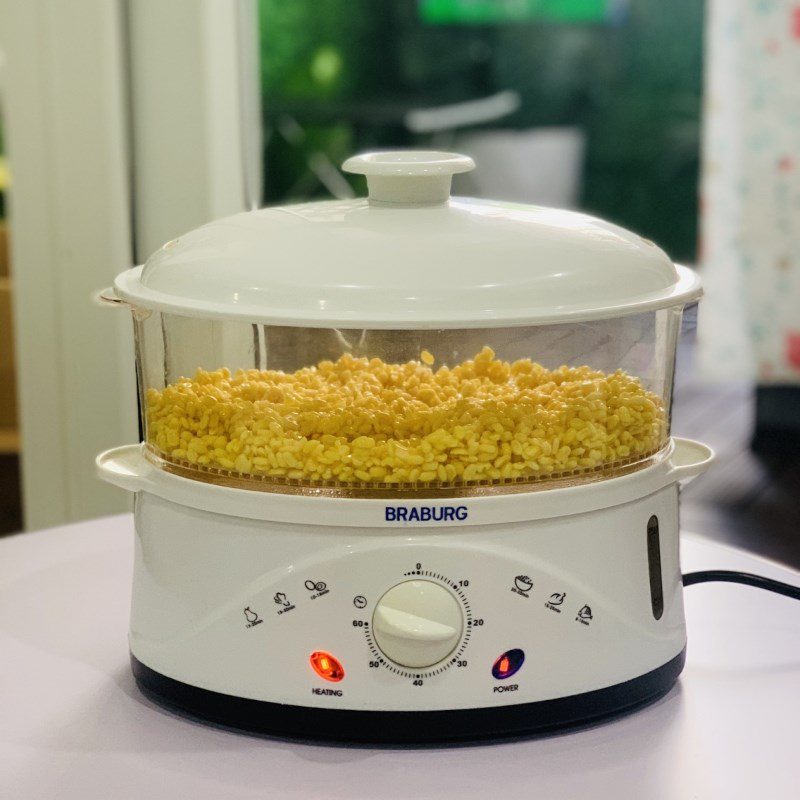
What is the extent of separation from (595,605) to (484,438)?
0.12 meters

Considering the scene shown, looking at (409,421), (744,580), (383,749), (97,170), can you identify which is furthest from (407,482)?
(97,170)

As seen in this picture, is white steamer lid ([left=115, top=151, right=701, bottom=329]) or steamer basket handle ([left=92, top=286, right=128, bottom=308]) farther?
Answer: steamer basket handle ([left=92, top=286, right=128, bottom=308])

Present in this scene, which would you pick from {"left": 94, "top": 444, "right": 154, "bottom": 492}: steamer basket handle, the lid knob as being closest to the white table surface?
{"left": 94, "top": 444, "right": 154, "bottom": 492}: steamer basket handle

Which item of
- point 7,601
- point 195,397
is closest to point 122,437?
point 7,601

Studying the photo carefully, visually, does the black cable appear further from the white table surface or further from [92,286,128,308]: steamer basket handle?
[92,286,128,308]: steamer basket handle

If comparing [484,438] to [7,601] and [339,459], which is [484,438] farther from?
[7,601]

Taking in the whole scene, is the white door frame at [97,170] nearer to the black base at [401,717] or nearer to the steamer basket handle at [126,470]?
the steamer basket handle at [126,470]

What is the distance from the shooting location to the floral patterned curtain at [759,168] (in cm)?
312

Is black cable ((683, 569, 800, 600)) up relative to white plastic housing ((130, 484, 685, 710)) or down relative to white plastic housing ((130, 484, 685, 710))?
down

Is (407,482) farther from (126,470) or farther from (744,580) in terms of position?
(744,580)

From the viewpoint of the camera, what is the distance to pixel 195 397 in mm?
775

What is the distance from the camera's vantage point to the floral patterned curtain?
312 cm

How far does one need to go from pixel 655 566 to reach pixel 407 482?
176 millimetres

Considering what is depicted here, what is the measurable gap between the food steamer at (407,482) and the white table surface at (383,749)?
2cm
